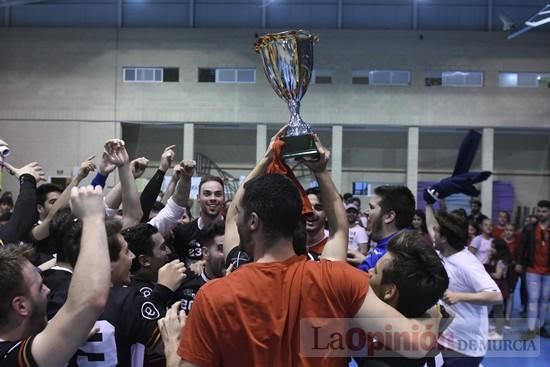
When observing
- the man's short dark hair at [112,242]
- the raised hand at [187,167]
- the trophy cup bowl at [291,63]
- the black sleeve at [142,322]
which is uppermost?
the trophy cup bowl at [291,63]

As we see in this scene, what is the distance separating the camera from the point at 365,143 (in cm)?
2002

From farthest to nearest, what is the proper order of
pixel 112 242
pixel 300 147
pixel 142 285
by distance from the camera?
pixel 142 285 < pixel 300 147 < pixel 112 242

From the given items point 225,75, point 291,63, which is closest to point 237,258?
point 291,63

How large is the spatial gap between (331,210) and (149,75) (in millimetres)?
17492

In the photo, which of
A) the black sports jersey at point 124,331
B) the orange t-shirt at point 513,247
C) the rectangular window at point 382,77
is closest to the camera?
the black sports jersey at point 124,331

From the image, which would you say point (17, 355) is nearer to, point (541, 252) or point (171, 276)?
point (171, 276)

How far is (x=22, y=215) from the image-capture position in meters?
3.06

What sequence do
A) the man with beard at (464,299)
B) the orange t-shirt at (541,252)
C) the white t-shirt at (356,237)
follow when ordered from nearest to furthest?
the man with beard at (464,299) < the orange t-shirt at (541,252) < the white t-shirt at (356,237)

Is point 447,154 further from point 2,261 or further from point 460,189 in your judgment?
point 2,261

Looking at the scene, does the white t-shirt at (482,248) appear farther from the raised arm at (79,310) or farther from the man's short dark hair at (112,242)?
the raised arm at (79,310)

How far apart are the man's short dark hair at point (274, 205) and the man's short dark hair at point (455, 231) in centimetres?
250

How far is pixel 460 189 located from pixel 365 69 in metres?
14.6

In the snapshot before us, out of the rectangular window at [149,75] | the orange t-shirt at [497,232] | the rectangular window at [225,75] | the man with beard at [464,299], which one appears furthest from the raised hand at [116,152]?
the rectangular window at [149,75]

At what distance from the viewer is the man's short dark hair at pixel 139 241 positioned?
3062 millimetres
